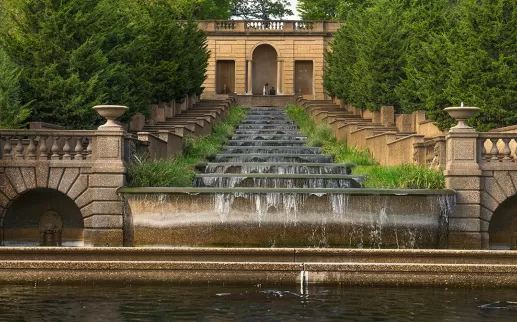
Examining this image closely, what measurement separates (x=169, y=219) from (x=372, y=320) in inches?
373

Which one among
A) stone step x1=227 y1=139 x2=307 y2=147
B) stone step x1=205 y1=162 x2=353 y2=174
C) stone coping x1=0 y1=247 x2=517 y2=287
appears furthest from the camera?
stone step x1=227 y1=139 x2=307 y2=147

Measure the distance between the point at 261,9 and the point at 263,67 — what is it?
50.1 ft

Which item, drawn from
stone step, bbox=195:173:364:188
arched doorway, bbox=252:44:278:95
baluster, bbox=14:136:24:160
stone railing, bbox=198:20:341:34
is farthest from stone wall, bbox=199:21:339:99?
baluster, bbox=14:136:24:160

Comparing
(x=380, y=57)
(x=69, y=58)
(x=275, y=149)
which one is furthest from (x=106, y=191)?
(x=380, y=57)

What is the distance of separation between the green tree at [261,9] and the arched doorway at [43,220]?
64520mm

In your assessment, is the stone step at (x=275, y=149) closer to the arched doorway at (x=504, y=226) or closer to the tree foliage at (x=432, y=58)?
the tree foliage at (x=432, y=58)

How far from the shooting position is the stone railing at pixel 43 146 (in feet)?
70.8

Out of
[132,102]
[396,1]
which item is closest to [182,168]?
[132,102]

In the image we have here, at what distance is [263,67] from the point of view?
73.1m

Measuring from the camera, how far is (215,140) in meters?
35.4

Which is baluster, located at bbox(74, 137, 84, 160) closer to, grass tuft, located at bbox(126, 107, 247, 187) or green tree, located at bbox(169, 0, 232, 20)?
grass tuft, located at bbox(126, 107, 247, 187)

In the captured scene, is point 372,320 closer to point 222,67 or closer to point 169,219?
point 169,219

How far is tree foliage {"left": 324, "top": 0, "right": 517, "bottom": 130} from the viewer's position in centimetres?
2686

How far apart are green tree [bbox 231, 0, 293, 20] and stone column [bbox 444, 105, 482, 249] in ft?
216
